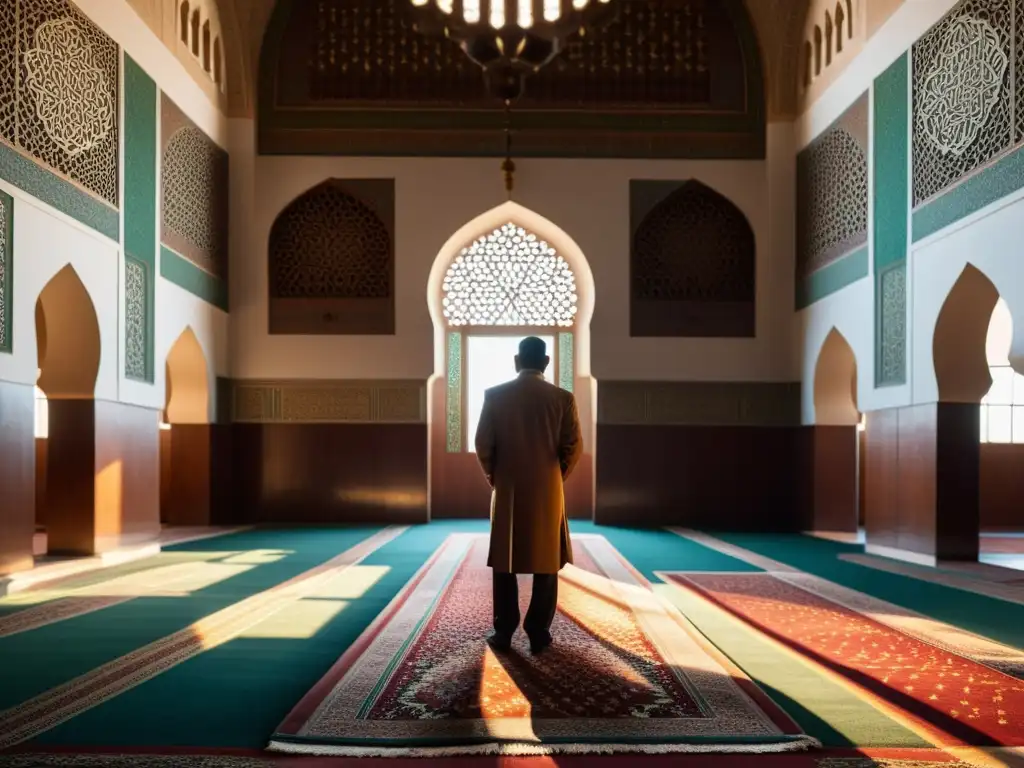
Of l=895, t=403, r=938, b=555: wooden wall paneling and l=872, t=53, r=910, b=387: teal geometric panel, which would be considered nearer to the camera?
l=895, t=403, r=938, b=555: wooden wall paneling

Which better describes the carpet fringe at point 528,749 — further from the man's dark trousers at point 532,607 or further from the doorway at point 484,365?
the doorway at point 484,365

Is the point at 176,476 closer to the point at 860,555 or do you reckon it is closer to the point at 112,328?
the point at 112,328

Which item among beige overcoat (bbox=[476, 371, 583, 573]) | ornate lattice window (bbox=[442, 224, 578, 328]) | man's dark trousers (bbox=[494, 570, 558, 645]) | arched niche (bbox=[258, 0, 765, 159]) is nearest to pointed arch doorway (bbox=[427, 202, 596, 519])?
ornate lattice window (bbox=[442, 224, 578, 328])

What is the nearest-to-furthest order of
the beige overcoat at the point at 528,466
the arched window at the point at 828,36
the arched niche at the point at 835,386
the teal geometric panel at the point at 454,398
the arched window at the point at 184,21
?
1. the beige overcoat at the point at 528,466
2. the arched window at the point at 184,21
3. the arched window at the point at 828,36
4. the arched niche at the point at 835,386
5. the teal geometric panel at the point at 454,398

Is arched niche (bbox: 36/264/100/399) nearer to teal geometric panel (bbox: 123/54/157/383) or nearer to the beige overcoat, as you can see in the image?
teal geometric panel (bbox: 123/54/157/383)

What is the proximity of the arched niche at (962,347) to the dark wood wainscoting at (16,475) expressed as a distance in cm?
548

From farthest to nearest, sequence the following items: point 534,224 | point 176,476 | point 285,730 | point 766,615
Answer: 1. point 534,224
2. point 176,476
3. point 766,615
4. point 285,730

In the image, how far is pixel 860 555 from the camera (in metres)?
6.80

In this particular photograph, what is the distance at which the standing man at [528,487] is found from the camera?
3299 mm

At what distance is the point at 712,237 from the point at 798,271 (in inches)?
34.2

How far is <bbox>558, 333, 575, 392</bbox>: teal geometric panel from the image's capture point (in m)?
9.91

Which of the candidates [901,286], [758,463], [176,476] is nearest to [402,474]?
[176,476]

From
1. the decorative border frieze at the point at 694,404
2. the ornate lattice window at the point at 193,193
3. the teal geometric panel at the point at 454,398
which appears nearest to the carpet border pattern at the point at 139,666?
the ornate lattice window at the point at 193,193

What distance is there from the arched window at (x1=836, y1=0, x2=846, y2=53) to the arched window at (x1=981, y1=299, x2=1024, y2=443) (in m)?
3.49
